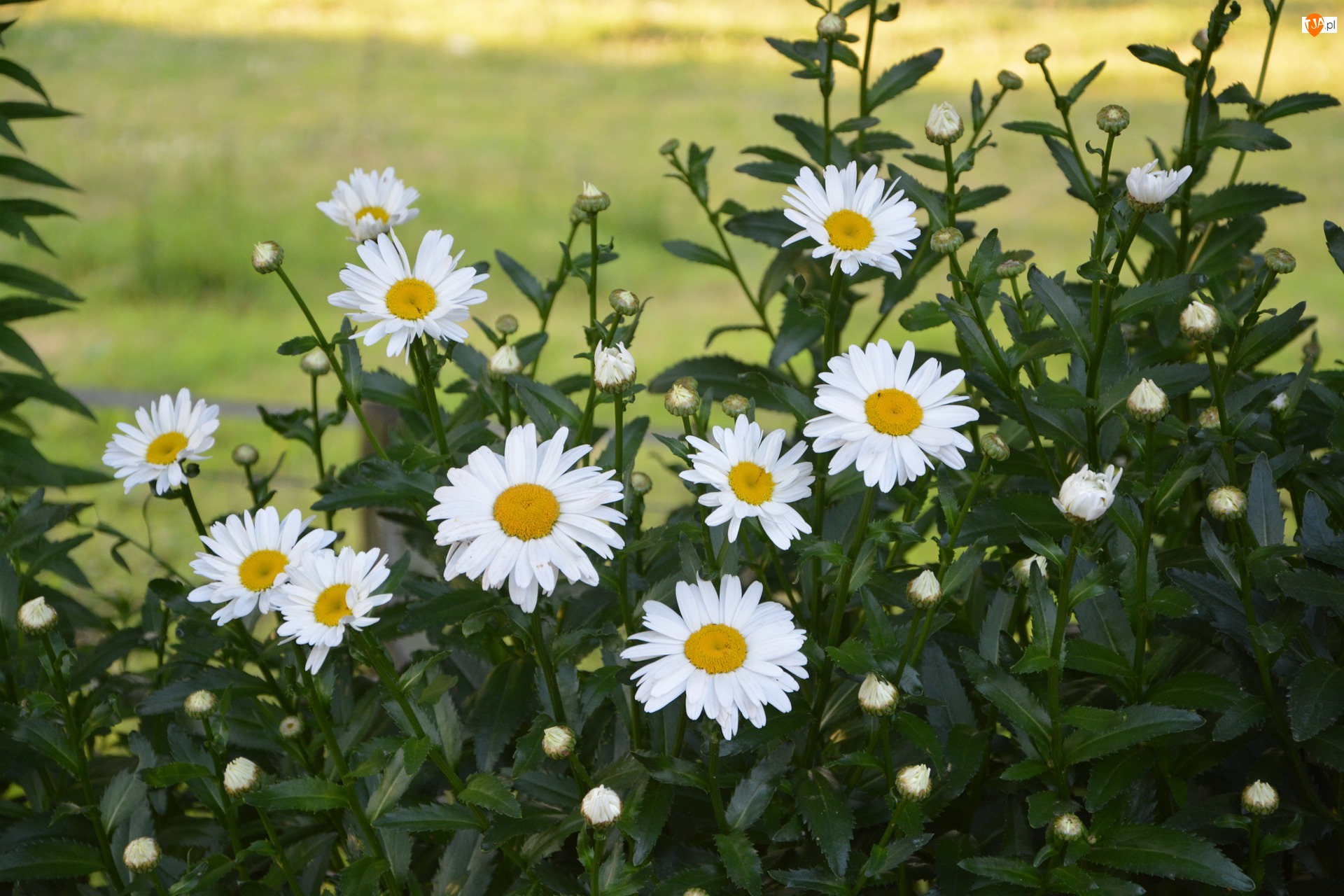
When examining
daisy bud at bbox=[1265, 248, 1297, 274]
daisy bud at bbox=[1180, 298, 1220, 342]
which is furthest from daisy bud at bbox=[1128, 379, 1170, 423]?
daisy bud at bbox=[1265, 248, 1297, 274]

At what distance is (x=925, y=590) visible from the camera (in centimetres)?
69

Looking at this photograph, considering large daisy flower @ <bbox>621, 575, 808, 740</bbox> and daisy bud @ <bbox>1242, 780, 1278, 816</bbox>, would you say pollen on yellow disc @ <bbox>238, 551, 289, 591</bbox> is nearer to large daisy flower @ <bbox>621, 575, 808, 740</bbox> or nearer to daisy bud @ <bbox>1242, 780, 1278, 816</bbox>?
large daisy flower @ <bbox>621, 575, 808, 740</bbox>

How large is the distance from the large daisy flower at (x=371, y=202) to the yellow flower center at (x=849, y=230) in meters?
0.34

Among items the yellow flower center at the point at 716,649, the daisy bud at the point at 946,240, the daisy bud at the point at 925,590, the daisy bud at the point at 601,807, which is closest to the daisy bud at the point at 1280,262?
the daisy bud at the point at 946,240

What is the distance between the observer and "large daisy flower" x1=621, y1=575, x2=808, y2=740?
664 millimetres

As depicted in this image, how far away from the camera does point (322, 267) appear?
3.73 meters

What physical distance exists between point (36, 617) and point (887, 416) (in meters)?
0.56

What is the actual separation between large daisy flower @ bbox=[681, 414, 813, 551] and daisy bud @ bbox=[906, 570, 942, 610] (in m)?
0.07

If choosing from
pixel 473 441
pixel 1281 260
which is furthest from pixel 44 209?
pixel 1281 260

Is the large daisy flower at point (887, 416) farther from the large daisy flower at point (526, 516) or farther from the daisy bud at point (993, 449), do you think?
the large daisy flower at point (526, 516)

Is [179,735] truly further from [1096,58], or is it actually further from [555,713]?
[1096,58]

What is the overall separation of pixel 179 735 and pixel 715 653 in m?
0.41

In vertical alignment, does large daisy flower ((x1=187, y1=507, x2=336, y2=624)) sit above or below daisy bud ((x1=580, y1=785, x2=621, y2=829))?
Result: above

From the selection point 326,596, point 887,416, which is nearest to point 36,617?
point 326,596
